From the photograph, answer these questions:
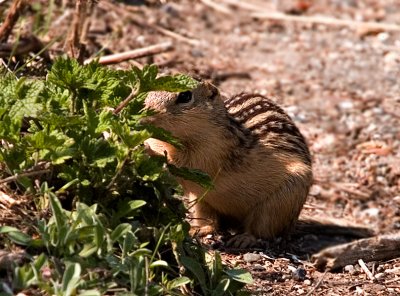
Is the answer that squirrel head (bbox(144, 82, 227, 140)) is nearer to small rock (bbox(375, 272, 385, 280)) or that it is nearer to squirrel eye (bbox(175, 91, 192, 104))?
squirrel eye (bbox(175, 91, 192, 104))

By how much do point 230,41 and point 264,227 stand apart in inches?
141

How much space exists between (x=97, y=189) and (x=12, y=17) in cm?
238

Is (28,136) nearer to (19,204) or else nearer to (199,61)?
(19,204)

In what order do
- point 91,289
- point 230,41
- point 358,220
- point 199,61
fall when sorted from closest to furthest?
1. point 91,289
2. point 358,220
3. point 199,61
4. point 230,41

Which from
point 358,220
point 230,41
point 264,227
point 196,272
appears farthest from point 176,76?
point 230,41

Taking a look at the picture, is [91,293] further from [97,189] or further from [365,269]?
[365,269]

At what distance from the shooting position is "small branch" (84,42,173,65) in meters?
6.59

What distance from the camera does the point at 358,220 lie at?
6562 millimetres

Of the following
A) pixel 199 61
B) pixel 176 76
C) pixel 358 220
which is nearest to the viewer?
pixel 176 76

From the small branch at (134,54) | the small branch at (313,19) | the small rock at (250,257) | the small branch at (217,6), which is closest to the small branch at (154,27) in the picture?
the small branch at (134,54)

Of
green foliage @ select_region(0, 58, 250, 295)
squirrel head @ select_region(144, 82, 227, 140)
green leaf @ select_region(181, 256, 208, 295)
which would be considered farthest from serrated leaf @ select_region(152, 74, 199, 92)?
green leaf @ select_region(181, 256, 208, 295)

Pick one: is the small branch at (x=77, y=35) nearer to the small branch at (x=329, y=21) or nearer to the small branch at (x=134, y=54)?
the small branch at (x=134, y=54)

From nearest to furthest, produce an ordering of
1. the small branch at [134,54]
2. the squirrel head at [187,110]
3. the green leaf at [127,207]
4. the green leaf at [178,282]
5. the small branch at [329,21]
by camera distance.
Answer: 1. the green leaf at [178,282]
2. the green leaf at [127,207]
3. the squirrel head at [187,110]
4. the small branch at [134,54]
5. the small branch at [329,21]

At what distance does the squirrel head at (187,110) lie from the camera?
495 centimetres
